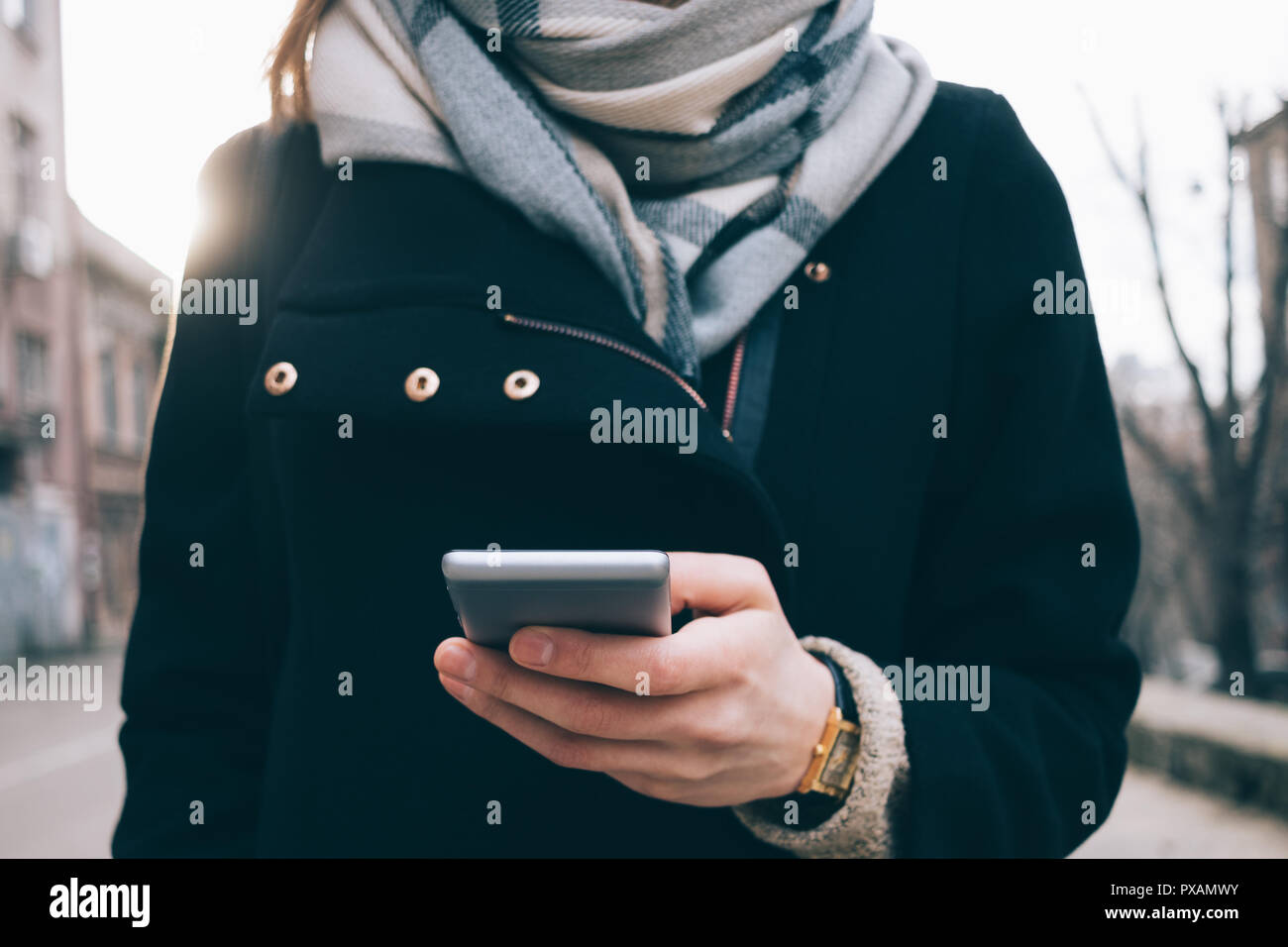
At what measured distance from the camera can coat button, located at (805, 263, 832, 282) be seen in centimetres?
120

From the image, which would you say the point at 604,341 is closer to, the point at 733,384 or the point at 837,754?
the point at 733,384

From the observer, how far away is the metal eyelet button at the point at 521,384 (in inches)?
39.5

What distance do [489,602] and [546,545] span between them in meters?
0.37

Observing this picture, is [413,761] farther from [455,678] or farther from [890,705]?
[890,705]

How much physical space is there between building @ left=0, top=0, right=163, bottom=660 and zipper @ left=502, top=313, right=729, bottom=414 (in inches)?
649

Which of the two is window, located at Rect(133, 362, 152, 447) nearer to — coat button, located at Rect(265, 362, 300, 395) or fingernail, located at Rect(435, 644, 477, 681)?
coat button, located at Rect(265, 362, 300, 395)

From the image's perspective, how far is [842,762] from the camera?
39.8 inches

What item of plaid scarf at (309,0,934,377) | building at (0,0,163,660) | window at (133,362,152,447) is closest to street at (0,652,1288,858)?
plaid scarf at (309,0,934,377)

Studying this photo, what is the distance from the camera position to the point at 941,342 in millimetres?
1195

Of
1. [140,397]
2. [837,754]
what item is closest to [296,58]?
[837,754]

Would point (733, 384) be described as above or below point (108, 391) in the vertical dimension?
below

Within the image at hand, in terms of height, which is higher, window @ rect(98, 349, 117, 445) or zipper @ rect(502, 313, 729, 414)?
window @ rect(98, 349, 117, 445)

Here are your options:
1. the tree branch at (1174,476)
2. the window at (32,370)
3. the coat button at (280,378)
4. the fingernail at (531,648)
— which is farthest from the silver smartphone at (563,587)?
the window at (32,370)

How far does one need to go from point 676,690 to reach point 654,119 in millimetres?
725
